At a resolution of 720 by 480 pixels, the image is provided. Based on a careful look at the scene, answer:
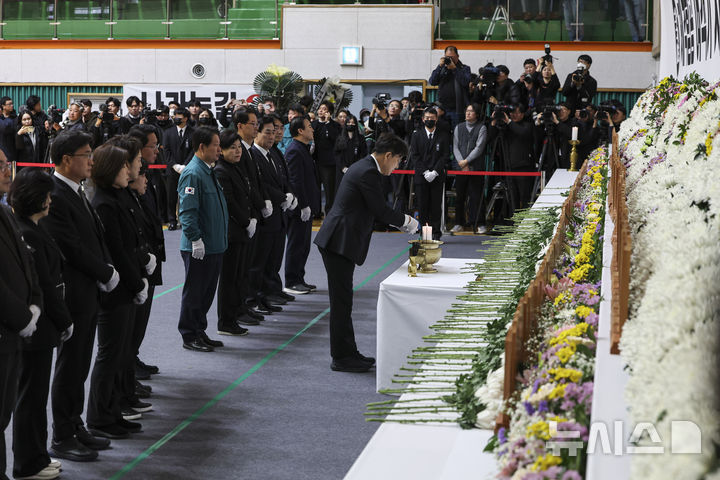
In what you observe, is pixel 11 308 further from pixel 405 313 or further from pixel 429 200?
pixel 429 200

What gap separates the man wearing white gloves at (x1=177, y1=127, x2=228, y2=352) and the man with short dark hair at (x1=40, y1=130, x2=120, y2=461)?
1.79m

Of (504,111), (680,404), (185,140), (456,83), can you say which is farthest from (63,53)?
(680,404)

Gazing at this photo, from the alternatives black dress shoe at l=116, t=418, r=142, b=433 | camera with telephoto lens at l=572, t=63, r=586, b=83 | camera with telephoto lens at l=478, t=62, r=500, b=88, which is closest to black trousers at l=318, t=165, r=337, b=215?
camera with telephoto lens at l=478, t=62, r=500, b=88

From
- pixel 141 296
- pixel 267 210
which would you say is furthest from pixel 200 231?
pixel 141 296

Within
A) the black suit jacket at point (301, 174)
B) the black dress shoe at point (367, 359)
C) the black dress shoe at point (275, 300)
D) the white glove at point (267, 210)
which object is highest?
the black suit jacket at point (301, 174)

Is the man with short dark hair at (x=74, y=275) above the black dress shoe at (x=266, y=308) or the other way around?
above

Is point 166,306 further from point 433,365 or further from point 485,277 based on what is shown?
point 433,365

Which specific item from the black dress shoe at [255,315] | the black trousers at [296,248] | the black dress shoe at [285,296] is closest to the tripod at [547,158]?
the black trousers at [296,248]

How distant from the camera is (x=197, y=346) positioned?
635 centimetres

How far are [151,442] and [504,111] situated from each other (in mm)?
8634

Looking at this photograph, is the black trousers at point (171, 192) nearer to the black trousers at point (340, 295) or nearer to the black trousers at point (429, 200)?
the black trousers at point (429, 200)

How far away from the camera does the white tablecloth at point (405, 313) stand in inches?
209

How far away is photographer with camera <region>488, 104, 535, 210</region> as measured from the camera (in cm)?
1206

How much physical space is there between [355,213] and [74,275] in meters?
2.10
